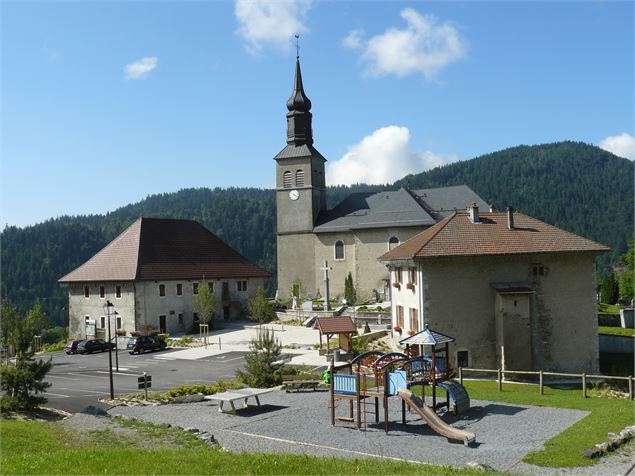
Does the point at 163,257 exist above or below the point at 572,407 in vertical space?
above

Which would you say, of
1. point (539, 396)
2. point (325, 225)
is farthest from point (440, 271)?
point (325, 225)

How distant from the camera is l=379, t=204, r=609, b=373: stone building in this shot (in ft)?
105

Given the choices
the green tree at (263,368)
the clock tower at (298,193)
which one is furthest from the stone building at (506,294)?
the clock tower at (298,193)

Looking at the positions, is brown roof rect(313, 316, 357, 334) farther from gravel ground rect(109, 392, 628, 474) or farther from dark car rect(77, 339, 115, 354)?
dark car rect(77, 339, 115, 354)

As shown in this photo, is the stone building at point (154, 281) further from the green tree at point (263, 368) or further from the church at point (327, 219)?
the green tree at point (263, 368)

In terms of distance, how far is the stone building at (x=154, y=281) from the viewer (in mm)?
48031

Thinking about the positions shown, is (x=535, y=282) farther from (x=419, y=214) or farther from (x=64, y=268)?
(x=64, y=268)

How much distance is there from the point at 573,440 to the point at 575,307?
19.7m

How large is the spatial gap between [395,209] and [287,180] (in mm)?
12516

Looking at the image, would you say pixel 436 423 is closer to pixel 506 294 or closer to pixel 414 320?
pixel 506 294

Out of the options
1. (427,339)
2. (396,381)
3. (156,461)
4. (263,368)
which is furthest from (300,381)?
(156,461)

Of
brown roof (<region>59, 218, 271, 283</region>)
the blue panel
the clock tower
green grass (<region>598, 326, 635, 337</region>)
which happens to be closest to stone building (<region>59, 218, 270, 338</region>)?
brown roof (<region>59, 218, 271, 283</region>)

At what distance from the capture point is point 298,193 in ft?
213

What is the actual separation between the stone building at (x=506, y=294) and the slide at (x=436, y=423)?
13.8 meters
